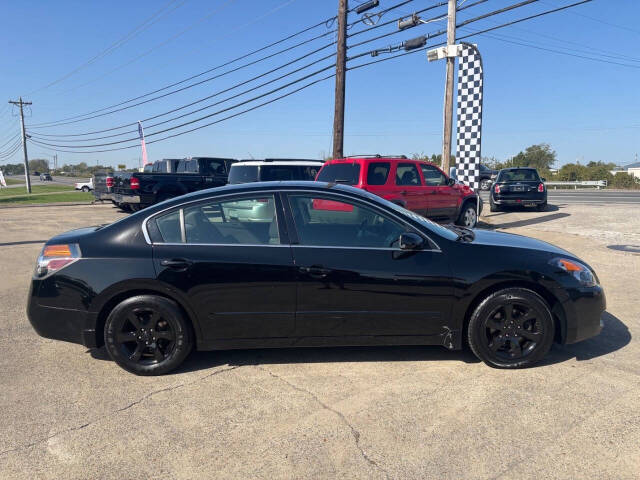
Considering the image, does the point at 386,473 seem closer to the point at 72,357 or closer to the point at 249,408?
the point at 249,408

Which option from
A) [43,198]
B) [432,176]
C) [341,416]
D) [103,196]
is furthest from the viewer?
[43,198]

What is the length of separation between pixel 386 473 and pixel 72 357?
2.94 metres

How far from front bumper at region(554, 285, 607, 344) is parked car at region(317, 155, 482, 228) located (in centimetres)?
544

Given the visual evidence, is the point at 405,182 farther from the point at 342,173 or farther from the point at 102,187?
the point at 102,187

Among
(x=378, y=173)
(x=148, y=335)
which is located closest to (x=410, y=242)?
(x=148, y=335)

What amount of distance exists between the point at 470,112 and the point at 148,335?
11.4m

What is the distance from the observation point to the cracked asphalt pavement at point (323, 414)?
8.02 feet

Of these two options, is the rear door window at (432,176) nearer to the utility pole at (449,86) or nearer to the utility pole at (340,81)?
the utility pole at (449,86)

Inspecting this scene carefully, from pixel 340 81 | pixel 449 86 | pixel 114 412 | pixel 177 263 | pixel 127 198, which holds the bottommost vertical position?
pixel 114 412

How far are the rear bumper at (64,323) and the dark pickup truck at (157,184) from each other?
10698mm

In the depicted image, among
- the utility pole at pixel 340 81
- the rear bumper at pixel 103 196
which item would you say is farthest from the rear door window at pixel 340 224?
the rear bumper at pixel 103 196

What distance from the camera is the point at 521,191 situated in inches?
604

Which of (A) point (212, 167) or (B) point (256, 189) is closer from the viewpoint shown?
(B) point (256, 189)

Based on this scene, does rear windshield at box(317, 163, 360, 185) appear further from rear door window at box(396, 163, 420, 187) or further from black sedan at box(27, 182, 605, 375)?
black sedan at box(27, 182, 605, 375)
